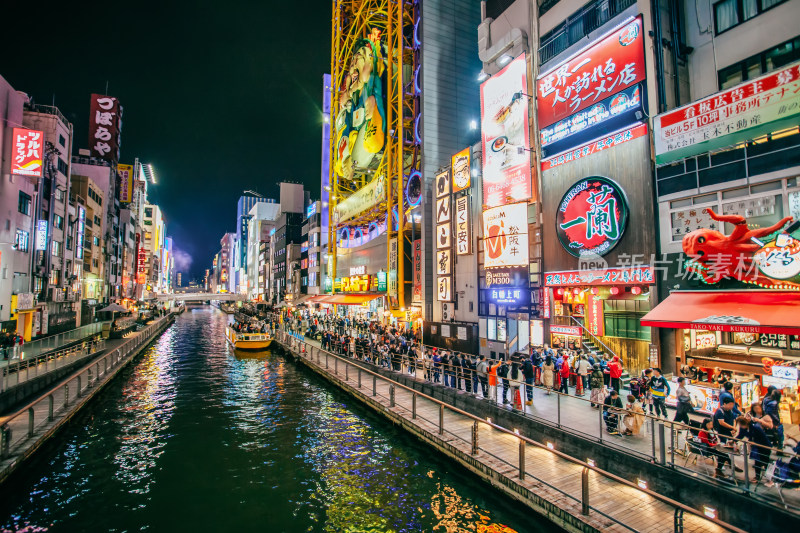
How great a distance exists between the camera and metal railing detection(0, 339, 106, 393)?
19.2m

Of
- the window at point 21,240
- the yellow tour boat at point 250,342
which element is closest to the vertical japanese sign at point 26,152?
the window at point 21,240

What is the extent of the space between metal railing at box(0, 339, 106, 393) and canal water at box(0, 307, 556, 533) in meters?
3.21

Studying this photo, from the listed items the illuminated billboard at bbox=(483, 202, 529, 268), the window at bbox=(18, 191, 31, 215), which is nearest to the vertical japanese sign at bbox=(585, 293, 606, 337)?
the illuminated billboard at bbox=(483, 202, 529, 268)

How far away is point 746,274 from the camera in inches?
561

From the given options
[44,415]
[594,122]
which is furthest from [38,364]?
[594,122]

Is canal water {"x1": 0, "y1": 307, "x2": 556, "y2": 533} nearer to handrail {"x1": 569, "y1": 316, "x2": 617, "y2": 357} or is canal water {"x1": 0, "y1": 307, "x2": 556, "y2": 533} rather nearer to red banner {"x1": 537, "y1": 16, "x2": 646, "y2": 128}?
handrail {"x1": 569, "y1": 316, "x2": 617, "y2": 357}

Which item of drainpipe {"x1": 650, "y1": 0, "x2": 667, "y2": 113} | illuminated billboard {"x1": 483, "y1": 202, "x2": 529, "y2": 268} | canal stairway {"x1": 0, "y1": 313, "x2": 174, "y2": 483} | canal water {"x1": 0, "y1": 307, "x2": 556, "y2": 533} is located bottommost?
canal water {"x1": 0, "y1": 307, "x2": 556, "y2": 533}

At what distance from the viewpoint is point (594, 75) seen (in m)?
20.9

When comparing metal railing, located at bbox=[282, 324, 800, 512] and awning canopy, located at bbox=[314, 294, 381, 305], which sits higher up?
awning canopy, located at bbox=[314, 294, 381, 305]

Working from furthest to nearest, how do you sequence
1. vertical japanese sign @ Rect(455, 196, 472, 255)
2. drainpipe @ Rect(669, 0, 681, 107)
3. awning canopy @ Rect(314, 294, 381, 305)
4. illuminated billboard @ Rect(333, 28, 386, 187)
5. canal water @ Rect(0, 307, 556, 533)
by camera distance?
illuminated billboard @ Rect(333, 28, 386, 187) → awning canopy @ Rect(314, 294, 381, 305) → vertical japanese sign @ Rect(455, 196, 472, 255) → drainpipe @ Rect(669, 0, 681, 107) → canal water @ Rect(0, 307, 556, 533)

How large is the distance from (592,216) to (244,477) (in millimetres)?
18219

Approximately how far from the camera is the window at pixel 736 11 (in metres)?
16.1

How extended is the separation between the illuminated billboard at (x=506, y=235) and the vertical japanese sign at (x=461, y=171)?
11.9 feet

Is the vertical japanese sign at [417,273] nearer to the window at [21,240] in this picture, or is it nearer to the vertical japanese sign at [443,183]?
the vertical japanese sign at [443,183]
